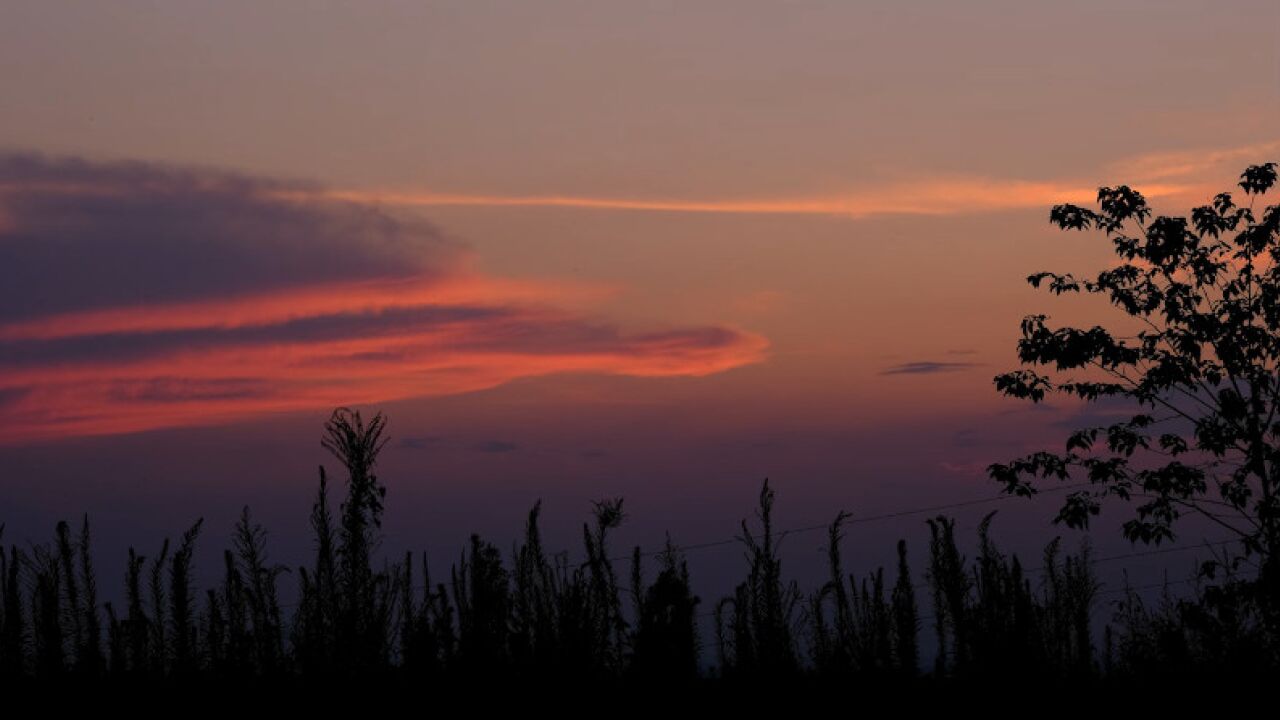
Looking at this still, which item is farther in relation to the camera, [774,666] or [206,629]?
[206,629]

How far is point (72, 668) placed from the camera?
3647 cm

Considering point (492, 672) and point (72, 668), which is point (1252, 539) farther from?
point (72, 668)

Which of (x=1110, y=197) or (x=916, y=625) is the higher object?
(x=1110, y=197)

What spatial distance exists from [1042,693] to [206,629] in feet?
108

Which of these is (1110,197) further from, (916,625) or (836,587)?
(836,587)

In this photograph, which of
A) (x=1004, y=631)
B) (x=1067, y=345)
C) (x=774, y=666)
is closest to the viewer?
(x=1004, y=631)

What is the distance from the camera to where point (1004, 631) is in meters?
25.0

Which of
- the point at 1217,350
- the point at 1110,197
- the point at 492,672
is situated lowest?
the point at 492,672

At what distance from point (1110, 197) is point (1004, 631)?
882 centimetres

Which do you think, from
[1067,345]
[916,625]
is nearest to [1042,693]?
[1067,345]

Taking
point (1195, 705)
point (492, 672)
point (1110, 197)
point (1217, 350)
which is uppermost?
point (1110, 197)

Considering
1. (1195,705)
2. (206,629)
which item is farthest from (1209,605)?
(206,629)

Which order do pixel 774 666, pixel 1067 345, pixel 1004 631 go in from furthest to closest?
1. pixel 774 666
2. pixel 1067 345
3. pixel 1004 631

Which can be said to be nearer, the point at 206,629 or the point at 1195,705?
the point at 1195,705
